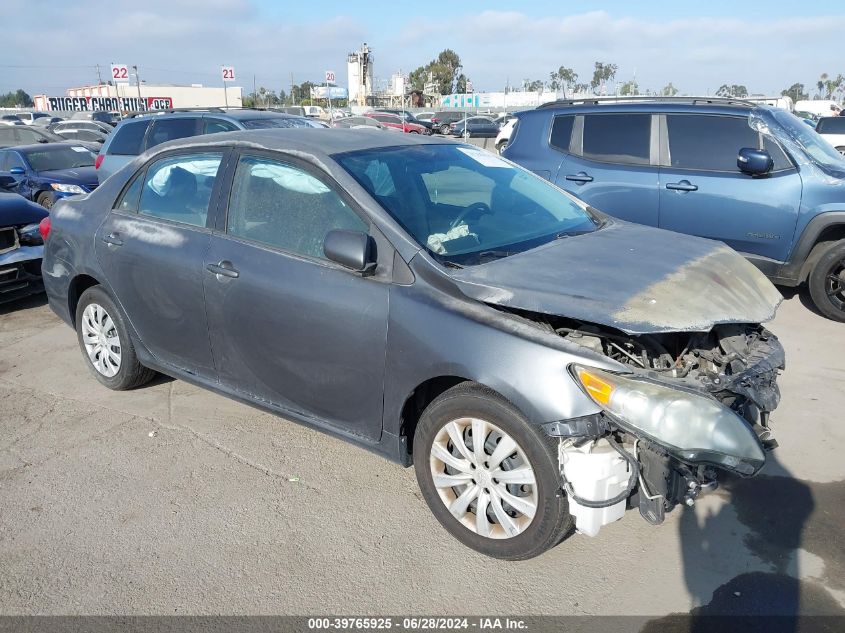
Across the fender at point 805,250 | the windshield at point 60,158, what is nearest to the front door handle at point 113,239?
the fender at point 805,250

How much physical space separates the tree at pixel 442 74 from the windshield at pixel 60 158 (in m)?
88.0

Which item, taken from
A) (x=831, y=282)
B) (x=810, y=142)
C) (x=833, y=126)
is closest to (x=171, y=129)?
(x=810, y=142)

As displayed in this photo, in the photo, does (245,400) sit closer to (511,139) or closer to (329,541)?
(329,541)

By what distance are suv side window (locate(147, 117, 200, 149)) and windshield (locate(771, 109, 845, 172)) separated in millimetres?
7719

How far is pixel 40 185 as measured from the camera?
12008mm

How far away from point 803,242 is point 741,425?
4.23 meters

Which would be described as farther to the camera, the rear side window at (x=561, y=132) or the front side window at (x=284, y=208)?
the rear side window at (x=561, y=132)

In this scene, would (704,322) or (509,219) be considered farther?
(509,219)

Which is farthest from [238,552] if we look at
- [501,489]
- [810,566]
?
[810,566]

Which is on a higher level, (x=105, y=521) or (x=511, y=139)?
(x=511, y=139)

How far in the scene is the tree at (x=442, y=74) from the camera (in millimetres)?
98000

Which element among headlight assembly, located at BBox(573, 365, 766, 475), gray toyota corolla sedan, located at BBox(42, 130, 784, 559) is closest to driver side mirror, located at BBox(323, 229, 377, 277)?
gray toyota corolla sedan, located at BBox(42, 130, 784, 559)

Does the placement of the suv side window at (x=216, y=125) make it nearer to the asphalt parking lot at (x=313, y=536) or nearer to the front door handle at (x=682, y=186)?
the front door handle at (x=682, y=186)

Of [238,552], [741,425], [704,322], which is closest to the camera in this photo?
[741,425]
